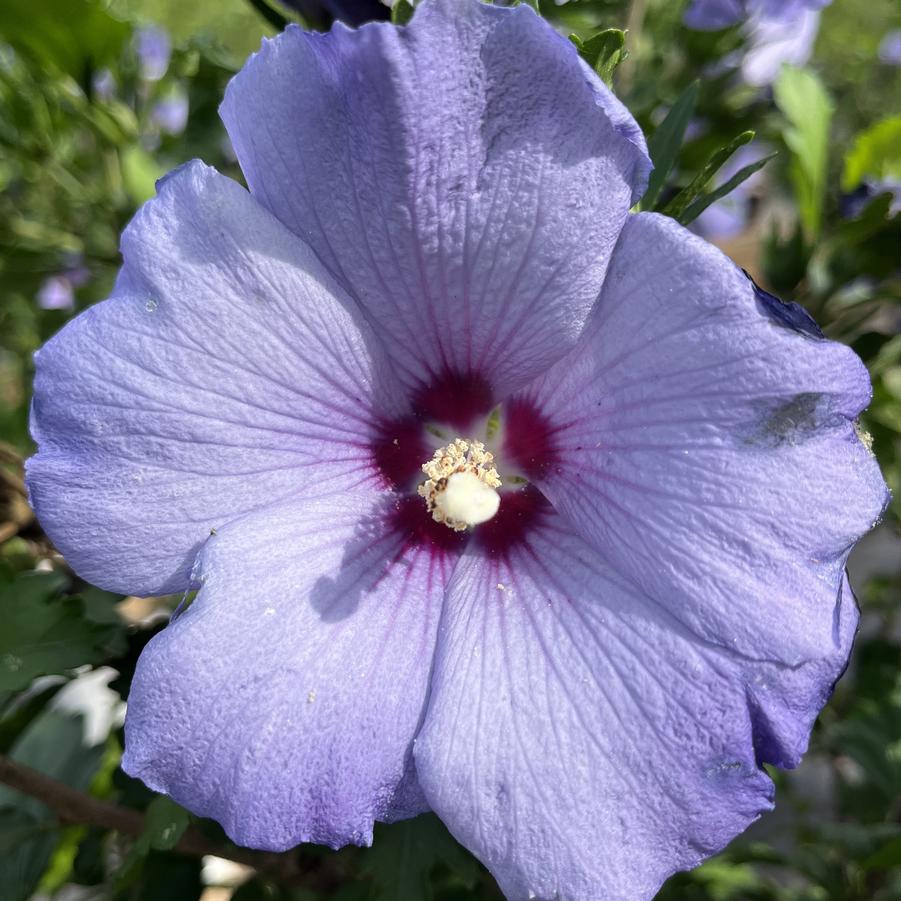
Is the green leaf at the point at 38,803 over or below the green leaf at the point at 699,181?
below

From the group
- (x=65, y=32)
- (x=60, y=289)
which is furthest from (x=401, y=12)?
(x=60, y=289)

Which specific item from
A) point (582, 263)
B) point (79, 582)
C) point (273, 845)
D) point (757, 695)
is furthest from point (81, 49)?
point (757, 695)

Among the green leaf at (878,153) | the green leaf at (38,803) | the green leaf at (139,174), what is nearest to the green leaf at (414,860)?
the green leaf at (38,803)

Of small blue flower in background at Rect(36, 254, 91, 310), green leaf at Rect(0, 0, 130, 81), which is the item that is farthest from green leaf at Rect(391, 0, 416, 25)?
small blue flower in background at Rect(36, 254, 91, 310)

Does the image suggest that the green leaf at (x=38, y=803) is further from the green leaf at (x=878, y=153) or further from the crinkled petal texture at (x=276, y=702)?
the green leaf at (x=878, y=153)

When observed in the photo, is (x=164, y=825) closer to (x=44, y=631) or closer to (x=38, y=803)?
(x=44, y=631)

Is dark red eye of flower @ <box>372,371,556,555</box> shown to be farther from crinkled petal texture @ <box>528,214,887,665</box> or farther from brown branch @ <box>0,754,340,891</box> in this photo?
brown branch @ <box>0,754,340,891</box>

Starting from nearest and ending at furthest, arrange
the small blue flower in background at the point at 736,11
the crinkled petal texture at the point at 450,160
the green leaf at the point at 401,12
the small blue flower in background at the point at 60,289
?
the crinkled petal texture at the point at 450,160, the green leaf at the point at 401,12, the small blue flower in background at the point at 736,11, the small blue flower in background at the point at 60,289
